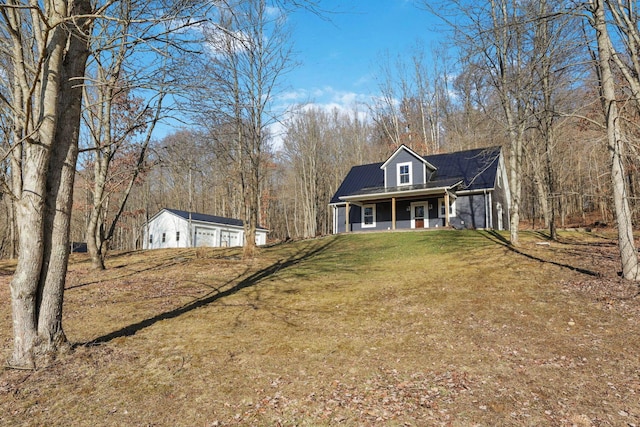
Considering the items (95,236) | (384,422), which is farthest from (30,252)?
(95,236)

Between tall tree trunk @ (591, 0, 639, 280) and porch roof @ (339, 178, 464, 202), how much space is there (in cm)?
1160

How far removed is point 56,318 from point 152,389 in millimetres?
1720

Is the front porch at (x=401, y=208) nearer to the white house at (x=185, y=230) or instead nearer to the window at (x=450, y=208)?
the window at (x=450, y=208)

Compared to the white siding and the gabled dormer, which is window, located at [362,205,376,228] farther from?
the white siding

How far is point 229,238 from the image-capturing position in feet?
113

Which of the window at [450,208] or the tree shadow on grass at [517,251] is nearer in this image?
the tree shadow on grass at [517,251]

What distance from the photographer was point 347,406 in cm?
374

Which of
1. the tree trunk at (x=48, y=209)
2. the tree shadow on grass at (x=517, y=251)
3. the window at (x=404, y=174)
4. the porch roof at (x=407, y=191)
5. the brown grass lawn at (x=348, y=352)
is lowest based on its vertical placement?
the brown grass lawn at (x=348, y=352)

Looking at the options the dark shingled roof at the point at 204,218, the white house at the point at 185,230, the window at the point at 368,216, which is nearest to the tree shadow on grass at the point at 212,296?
the window at the point at 368,216

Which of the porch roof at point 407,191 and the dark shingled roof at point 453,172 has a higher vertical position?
the dark shingled roof at point 453,172

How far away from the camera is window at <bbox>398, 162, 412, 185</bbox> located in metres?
22.7

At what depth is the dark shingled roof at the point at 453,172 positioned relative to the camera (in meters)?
20.7

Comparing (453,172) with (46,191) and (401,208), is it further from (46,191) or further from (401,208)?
(46,191)

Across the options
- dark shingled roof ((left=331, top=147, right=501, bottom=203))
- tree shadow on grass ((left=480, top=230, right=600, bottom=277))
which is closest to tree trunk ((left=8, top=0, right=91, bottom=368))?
tree shadow on grass ((left=480, top=230, right=600, bottom=277))
